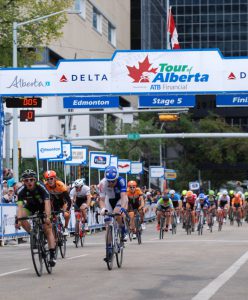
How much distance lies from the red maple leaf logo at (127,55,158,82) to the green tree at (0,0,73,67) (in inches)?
234

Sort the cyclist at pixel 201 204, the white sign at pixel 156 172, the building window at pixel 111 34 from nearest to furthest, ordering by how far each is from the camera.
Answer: the cyclist at pixel 201 204, the white sign at pixel 156 172, the building window at pixel 111 34

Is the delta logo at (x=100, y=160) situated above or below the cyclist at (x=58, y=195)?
above

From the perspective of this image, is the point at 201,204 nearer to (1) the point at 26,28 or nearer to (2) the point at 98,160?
(2) the point at 98,160

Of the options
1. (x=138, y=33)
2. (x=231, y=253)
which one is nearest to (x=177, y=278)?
(x=231, y=253)

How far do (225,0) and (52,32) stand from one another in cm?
9685

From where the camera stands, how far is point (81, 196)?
81.2 ft

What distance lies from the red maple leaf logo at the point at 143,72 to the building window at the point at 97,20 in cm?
A: 4653

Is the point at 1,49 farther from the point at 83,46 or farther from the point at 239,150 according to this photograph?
the point at 239,150

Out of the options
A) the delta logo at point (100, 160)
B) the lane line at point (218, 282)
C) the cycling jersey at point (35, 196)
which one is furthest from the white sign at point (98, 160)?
the cycling jersey at point (35, 196)

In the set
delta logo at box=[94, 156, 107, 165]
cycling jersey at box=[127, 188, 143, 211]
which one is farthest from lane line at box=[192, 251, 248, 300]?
delta logo at box=[94, 156, 107, 165]

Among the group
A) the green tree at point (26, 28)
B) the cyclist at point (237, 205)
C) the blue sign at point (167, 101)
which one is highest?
the green tree at point (26, 28)

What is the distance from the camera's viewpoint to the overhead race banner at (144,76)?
32688 mm

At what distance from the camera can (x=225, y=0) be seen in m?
132

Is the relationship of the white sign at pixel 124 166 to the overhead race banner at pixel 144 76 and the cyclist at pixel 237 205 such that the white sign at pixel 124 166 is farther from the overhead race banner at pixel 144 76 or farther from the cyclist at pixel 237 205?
the overhead race banner at pixel 144 76
